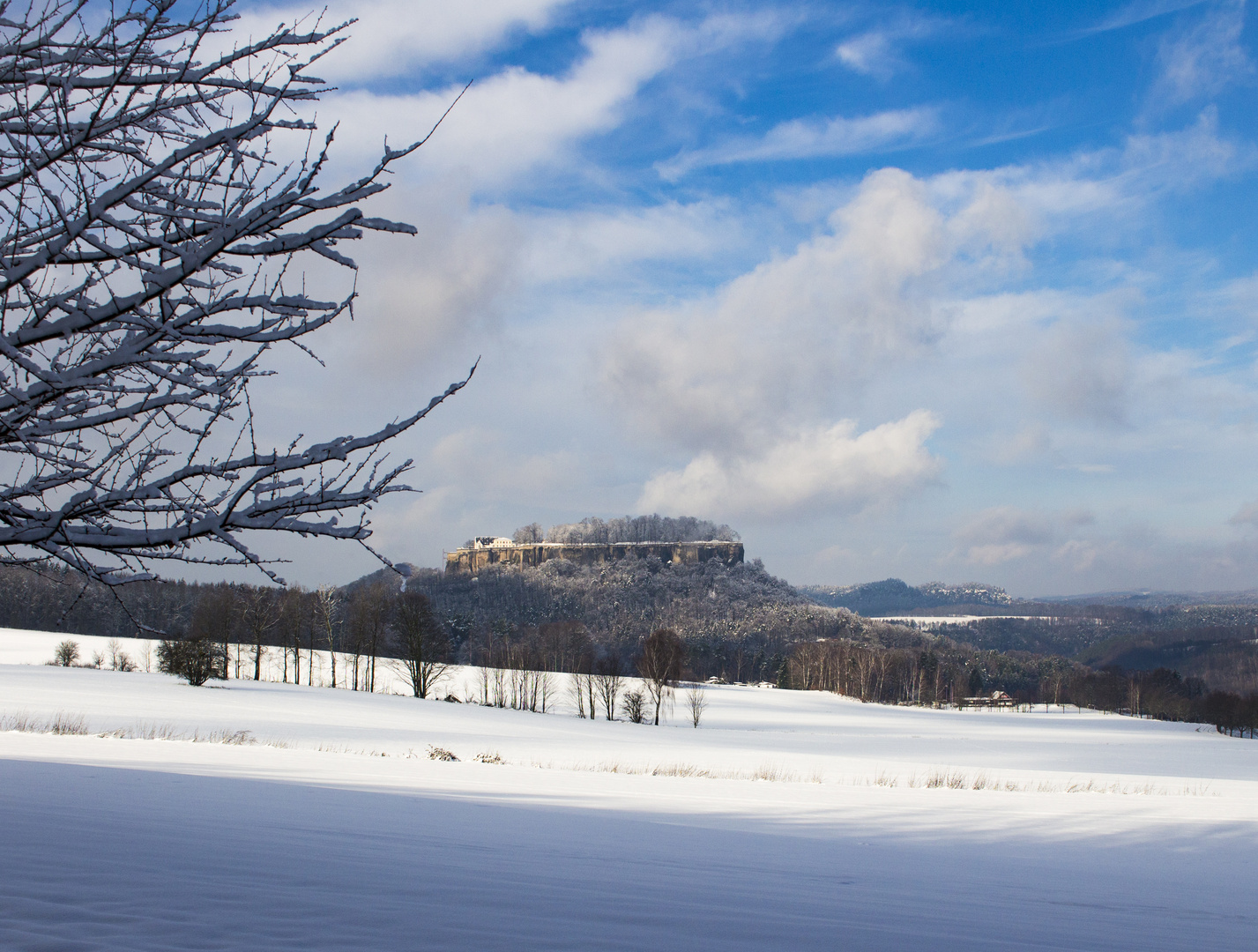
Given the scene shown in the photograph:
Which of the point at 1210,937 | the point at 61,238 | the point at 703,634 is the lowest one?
the point at 703,634

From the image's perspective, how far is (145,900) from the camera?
3.77 meters

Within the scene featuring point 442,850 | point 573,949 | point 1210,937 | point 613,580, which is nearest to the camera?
point 573,949

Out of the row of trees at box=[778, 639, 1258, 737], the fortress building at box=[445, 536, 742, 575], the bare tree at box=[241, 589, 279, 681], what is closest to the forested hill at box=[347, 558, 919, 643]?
the fortress building at box=[445, 536, 742, 575]

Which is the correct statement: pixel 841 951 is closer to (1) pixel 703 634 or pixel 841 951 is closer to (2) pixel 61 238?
(2) pixel 61 238

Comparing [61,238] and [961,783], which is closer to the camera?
[61,238]

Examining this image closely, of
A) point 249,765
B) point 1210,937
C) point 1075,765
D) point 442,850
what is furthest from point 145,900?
point 1075,765

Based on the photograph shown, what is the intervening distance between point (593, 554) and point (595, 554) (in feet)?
1.29

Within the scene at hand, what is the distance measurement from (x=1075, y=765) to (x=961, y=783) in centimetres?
2199

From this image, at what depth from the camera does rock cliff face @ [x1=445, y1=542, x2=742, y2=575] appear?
174 metres

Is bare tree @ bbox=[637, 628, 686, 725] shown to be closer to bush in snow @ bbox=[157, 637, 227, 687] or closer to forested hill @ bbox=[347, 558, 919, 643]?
bush in snow @ bbox=[157, 637, 227, 687]

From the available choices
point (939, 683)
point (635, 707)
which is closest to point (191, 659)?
point (635, 707)

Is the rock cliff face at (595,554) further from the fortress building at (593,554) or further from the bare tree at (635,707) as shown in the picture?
the bare tree at (635,707)

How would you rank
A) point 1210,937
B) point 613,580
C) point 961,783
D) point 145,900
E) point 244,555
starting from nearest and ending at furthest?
point 145,900 < point 244,555 < point 1210,937 < point 961,783 < point 613,580

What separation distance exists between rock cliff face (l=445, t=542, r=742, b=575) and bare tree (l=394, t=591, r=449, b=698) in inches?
4181
